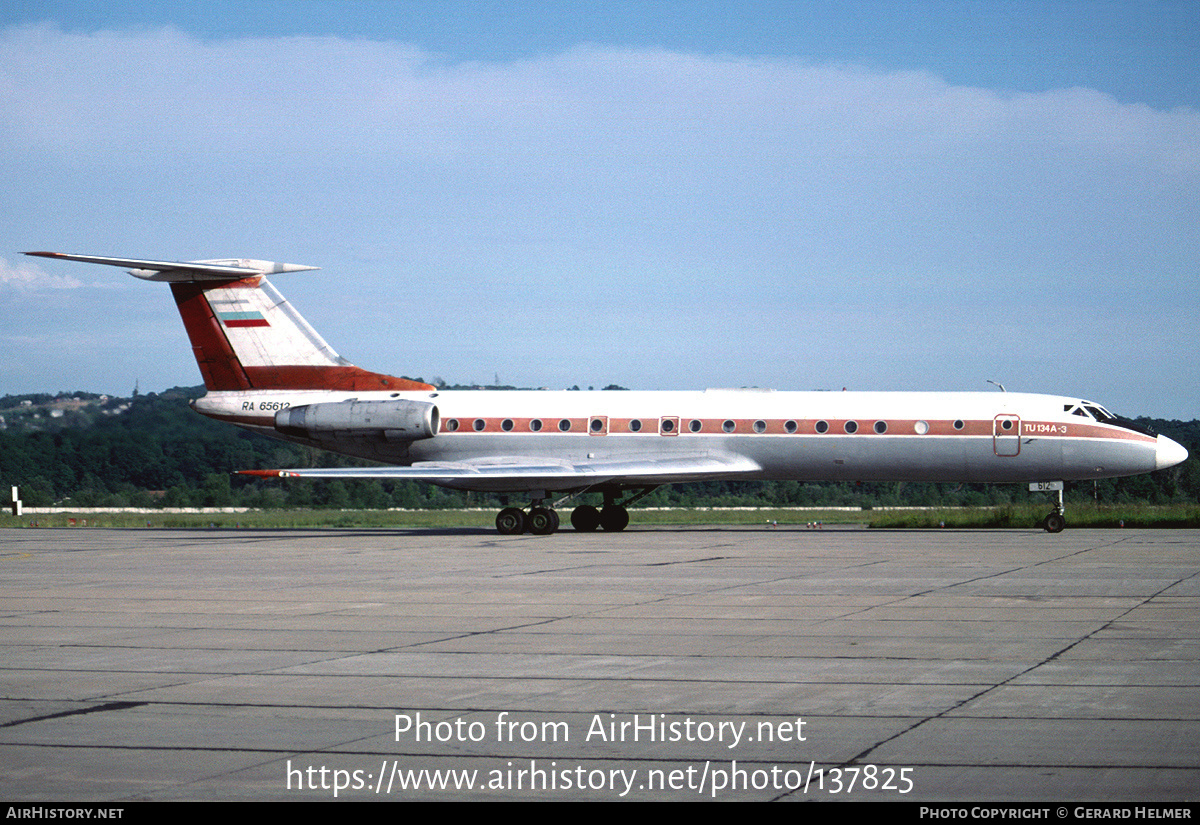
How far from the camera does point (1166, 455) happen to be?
97.1 ft

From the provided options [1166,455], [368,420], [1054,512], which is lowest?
[1054,512]

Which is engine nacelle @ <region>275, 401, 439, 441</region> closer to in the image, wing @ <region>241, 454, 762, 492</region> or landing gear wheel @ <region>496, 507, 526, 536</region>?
wing @ <region>241, 454, 762, 492</region>

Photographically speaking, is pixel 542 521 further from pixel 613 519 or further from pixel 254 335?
pixel 254 335

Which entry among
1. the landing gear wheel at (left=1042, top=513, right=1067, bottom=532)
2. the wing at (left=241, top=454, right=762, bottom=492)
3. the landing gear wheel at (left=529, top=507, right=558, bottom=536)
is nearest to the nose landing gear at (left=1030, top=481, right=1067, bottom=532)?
the landing gear wheel at (left=1042, top=513, right=1067, bottom=532)

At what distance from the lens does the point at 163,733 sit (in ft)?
24.4

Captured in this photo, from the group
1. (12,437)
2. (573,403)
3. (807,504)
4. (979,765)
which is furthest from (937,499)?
(979,765)

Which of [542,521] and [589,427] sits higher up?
[589,427]

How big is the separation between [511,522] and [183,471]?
17.2 meters

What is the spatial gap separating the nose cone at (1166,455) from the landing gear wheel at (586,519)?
1377 cm

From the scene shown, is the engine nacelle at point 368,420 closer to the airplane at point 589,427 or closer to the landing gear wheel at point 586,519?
the airplane at point 589,427

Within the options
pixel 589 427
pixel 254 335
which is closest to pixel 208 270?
pixel 254 335

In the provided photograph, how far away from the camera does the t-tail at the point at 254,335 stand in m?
33.0

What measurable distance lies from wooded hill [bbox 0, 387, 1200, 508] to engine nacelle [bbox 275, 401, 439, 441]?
280 centimetres

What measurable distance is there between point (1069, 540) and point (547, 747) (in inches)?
831
